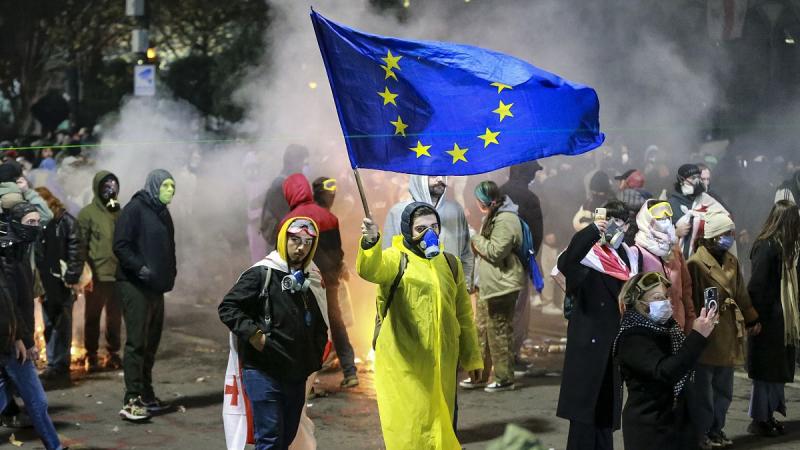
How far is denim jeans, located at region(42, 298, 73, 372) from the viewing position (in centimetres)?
1127

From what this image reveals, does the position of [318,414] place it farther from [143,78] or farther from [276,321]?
[143,78]

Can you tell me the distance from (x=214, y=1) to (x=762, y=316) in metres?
19.5

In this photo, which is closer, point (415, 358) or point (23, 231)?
point (415, 358)

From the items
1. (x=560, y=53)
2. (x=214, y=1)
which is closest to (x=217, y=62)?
(x=214, y=1)

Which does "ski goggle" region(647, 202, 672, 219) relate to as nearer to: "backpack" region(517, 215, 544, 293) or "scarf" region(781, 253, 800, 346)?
"scarf" region(781, 253, 800, 346)

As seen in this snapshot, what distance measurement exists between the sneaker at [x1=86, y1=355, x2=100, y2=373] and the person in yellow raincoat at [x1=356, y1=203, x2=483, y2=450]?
4912 mm

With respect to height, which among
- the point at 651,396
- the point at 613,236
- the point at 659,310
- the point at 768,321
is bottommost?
the point at 651,396

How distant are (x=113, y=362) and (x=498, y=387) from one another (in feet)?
11.5

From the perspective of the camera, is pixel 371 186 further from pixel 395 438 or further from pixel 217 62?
pixel 217 62

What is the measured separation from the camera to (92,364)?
11781mm

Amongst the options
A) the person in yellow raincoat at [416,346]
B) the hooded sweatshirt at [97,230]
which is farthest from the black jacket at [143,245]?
the person in yellow raincoat at [416,346]

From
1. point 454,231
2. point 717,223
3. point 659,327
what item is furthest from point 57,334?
point 659,327

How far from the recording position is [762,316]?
898cm

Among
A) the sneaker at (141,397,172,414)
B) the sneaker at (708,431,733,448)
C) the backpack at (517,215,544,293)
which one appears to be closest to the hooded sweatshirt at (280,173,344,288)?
the backpack at (517,215,544,293)
